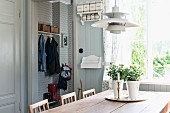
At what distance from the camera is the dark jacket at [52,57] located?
5.69 metres

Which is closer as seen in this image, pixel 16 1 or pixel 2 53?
pixel 2 53

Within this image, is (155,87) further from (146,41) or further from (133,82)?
(133,82)

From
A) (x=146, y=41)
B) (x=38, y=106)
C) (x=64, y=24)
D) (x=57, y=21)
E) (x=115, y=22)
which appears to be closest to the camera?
(x=38, y=106)

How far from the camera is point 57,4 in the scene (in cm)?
615

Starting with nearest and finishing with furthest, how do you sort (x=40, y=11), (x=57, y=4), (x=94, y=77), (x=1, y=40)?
(x=1, y=40) → (x=94, y=77) → (x=40, y=11) → (x=57, y=4)

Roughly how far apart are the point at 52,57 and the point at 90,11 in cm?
201

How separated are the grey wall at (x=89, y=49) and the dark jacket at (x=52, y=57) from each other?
1.62 metres

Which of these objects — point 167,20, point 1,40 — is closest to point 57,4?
point 1,40

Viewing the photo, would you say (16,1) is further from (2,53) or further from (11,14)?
(2,53)

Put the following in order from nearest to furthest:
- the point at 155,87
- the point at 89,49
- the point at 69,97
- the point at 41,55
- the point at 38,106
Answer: the point at 38,106
the point at 69,97
the point at 155,87
the point at 89,49
the point at 41,55

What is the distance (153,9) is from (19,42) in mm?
2165

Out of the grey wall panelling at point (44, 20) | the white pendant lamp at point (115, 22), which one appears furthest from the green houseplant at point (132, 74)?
the grey wall panelling at point (44, 20)

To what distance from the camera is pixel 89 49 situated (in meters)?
4.14

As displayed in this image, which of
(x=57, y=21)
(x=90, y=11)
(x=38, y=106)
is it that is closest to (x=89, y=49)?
(x=90, y=11)
